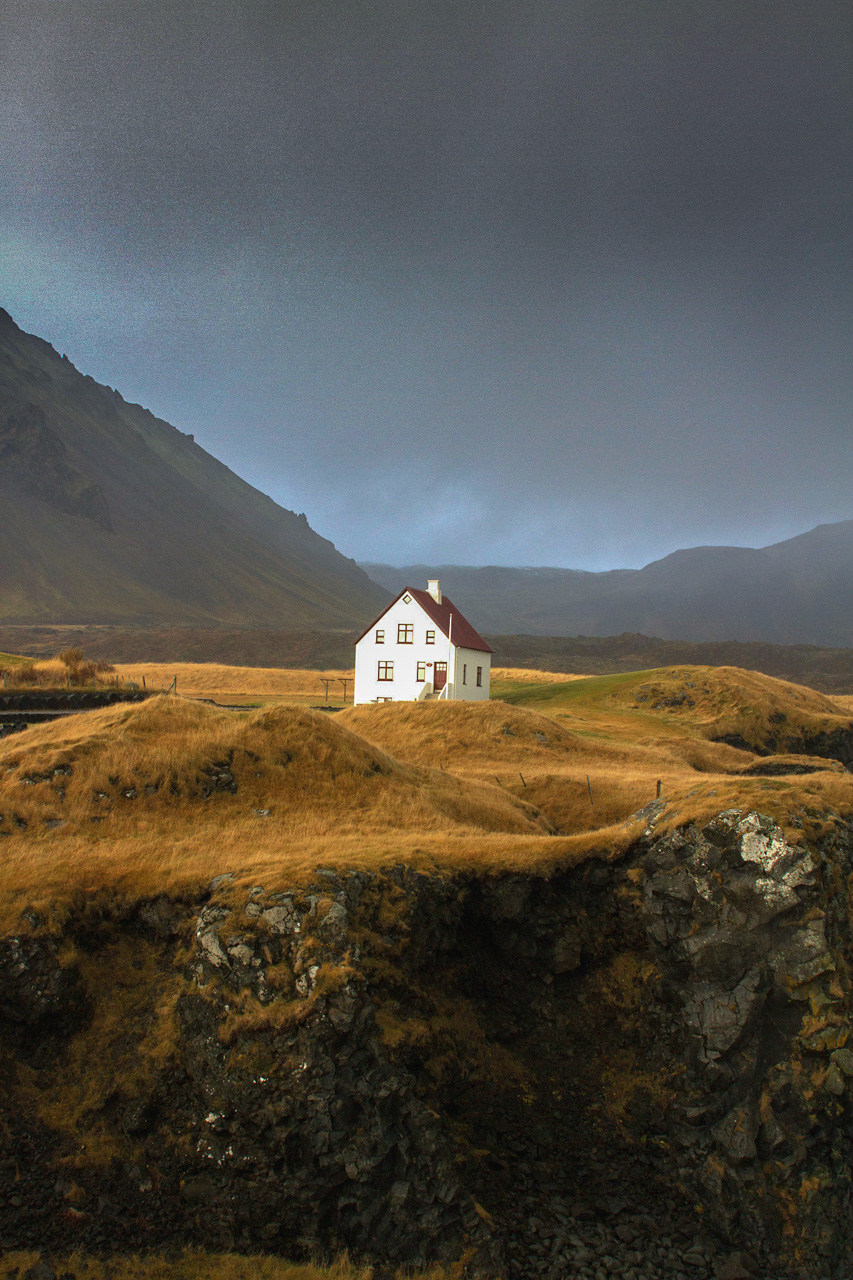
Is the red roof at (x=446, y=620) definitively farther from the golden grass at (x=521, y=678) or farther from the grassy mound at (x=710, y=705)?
the golden grass at (x=521, y=678)

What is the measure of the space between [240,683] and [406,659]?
3845 centimetres

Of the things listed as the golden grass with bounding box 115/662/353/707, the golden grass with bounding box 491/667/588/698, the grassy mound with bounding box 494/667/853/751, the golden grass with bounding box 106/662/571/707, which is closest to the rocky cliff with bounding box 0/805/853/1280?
the grassy mound with bounding box 494/667/853/751

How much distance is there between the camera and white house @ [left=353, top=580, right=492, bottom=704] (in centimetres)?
6200

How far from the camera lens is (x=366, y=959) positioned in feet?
54.0

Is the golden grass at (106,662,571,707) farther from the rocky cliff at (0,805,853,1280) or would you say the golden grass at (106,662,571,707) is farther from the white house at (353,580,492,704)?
the rocky cliff at (0,805,853,1280)

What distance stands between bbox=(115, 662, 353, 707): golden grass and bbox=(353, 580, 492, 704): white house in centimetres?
1550

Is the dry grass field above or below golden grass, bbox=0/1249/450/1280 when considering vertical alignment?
above

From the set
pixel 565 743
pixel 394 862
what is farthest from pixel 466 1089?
pixel 565 743

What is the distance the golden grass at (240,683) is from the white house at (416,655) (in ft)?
50.9

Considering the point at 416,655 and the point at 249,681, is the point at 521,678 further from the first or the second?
the point at 416,655

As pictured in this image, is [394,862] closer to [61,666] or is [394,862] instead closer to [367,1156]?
[367,1156]

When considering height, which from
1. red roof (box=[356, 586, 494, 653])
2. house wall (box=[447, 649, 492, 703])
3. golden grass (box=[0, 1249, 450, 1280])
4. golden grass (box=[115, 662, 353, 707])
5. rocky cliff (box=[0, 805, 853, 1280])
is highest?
red roof (box=[356, 586, 494, 653])

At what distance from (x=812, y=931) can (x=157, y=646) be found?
17870 centimetres

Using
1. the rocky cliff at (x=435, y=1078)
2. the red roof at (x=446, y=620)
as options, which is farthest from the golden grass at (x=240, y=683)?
the rocky cliff at (x=435, y=1078)
